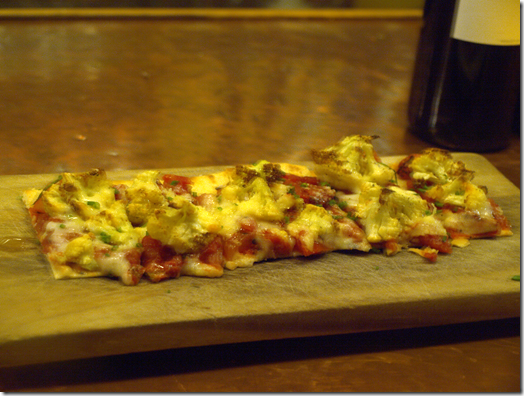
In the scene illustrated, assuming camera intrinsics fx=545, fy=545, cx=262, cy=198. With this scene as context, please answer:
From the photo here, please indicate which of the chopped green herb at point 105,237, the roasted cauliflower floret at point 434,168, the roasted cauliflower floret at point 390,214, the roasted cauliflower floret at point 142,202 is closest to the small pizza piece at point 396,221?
the roasted cauliflower floret at point 390,214

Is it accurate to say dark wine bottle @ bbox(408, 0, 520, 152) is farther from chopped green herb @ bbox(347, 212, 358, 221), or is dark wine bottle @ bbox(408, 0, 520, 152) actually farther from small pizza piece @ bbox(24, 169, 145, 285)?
small pizza piece @ bbox(24, 169, 145, 285)

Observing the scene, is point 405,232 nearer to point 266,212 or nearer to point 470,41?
point 266,212

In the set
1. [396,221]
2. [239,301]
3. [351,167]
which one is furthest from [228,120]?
[239,301]

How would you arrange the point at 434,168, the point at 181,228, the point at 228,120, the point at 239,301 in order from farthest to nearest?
1. the point at 228,120
2. the point at 434,168
3. the point at 181,228
4. the point at 239,301

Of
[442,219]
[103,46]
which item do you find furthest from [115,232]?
[103,46]

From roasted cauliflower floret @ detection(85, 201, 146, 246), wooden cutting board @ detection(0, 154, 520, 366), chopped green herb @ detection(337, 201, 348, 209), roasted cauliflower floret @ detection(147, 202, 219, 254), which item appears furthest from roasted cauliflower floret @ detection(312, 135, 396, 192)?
roasted cauliflower floret @ detection(85, 201, 146, 246)

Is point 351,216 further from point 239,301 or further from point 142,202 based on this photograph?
point 142,202
